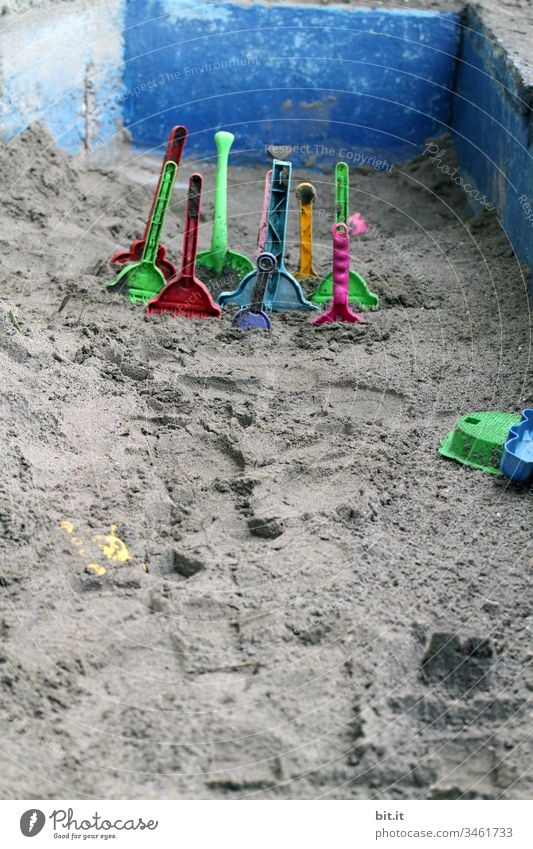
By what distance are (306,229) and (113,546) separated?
74.8 inches

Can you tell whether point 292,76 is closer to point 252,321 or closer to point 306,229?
point 306,229

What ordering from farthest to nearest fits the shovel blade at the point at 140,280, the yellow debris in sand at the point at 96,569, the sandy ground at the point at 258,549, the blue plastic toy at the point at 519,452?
the shovel blade at the point at 140,280, the blue plastic toy at the point at 519,452, the yellow debris in sand at the point at 96,569, the sandy ground at the point at 258,549

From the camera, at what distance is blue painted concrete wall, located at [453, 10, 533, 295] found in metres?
4.17

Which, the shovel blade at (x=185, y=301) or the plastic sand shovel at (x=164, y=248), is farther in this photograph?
the plastic sand shovel at (x=164, y=248)

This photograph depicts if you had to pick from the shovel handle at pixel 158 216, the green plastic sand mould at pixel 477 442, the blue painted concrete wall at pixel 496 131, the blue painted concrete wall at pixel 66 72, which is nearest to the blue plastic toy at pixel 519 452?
the green plastic sand mould at pixel 477 442

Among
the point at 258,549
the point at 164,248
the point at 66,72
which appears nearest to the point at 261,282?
the point at 164,248

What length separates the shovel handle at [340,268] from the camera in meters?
3.63

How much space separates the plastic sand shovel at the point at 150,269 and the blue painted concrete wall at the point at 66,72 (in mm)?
1225

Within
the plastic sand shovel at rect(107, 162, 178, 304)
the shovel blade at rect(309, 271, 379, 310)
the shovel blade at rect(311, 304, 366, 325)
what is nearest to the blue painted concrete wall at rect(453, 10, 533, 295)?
the shovel blade at rect(309, 271, 379, 310)

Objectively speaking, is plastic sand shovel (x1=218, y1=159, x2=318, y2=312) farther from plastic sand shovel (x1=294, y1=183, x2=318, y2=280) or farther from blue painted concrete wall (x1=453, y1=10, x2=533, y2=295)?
blue painted concrete wall (x1=453, y1=10, x2=533, y2=295)

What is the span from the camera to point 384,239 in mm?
4555

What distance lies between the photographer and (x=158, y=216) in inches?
151

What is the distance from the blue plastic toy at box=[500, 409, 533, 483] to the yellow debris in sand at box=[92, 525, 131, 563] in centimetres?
105

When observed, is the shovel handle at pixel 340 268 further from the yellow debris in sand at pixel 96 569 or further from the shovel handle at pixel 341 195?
the yellow debris in sand at pixel 96 569
